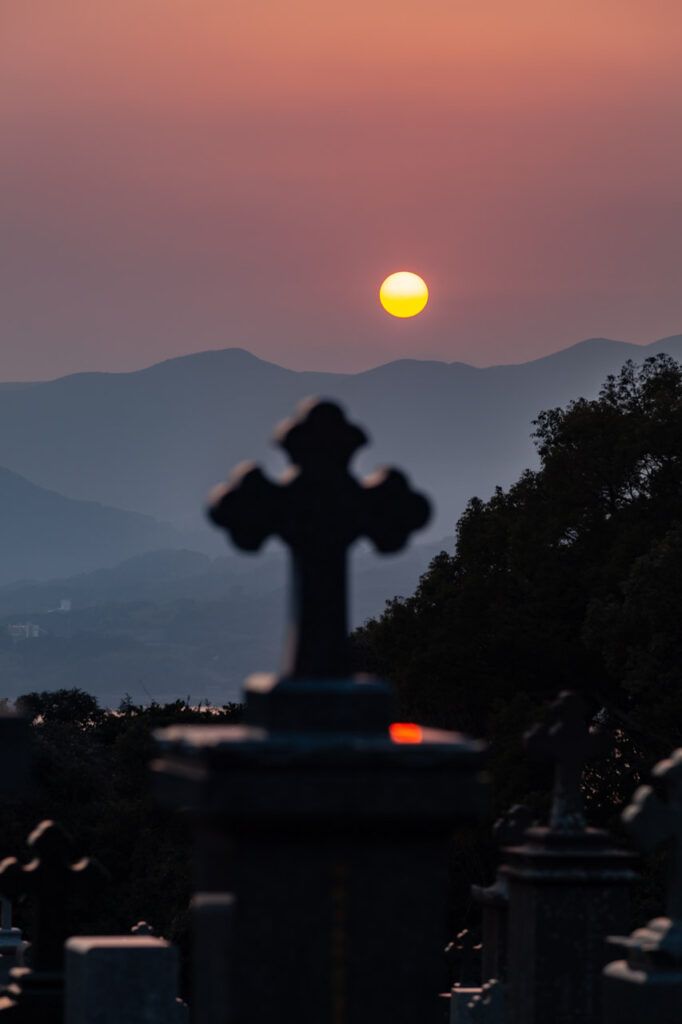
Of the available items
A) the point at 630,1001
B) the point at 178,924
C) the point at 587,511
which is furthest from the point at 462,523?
the point at 630,1001

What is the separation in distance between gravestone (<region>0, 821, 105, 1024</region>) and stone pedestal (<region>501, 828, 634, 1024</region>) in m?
2.84

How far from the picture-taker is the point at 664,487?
105 ft

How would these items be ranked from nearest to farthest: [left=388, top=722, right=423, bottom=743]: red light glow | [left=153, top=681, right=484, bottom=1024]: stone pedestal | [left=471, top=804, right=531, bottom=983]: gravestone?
[left=153, top=681, right=484, bottom=1024]: stone pedestal → [left=388, top=722, right=423, bottom=743]: red light glow → [left=471, top=804, right=531, bottom=983]: gravestone

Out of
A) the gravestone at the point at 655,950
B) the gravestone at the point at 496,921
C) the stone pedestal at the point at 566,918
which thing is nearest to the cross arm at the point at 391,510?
the gravestone at the point at 655,950

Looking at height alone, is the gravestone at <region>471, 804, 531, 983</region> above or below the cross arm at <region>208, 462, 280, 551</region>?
below

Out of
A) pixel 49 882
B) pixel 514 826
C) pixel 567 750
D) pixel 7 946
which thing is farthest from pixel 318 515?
pixel 7 946

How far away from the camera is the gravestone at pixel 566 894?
11.2m

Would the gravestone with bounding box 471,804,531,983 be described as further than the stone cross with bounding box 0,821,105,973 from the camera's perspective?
Yes

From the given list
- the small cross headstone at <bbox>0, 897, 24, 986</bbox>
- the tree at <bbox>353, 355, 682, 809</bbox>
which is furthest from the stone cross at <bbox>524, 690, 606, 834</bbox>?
the tree at <bbox>353, 355, 682, 809</bbox>

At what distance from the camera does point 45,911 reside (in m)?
10.3

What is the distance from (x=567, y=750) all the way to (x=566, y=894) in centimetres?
94

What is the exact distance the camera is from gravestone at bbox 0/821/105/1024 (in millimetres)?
9805

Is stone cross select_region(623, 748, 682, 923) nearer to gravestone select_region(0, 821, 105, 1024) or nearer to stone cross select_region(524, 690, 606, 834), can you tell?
stone cross select_region(524, 690, 606, 834)

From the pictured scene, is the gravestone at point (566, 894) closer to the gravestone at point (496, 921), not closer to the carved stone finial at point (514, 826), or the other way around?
the carved stone finial at point (514, 826)
